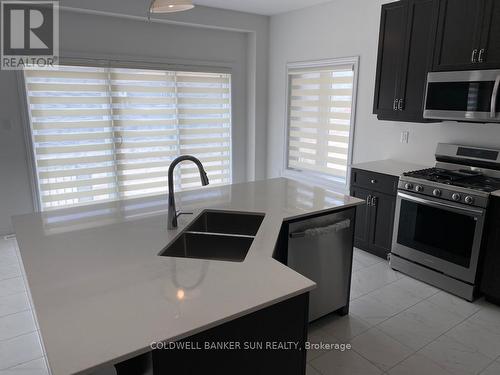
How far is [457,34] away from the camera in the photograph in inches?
117

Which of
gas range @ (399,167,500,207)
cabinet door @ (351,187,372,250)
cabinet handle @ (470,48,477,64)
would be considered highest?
cabinet handle @ (470,48,477,64)

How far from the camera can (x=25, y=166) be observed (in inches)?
160

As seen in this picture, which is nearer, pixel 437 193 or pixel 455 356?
pixel 455 356

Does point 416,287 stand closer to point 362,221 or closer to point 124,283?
point 362,221

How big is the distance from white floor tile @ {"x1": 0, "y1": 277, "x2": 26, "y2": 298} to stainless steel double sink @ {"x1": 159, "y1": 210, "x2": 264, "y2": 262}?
1.94 m

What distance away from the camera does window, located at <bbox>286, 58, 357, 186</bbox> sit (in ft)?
14.2

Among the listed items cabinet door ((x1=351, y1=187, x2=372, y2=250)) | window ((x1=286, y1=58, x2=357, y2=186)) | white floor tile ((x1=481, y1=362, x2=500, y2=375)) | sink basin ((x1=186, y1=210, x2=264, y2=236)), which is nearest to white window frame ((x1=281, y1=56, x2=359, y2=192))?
window ((x1=286, y1=58, x2=357, y2=186))

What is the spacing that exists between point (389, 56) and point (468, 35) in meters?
0.75

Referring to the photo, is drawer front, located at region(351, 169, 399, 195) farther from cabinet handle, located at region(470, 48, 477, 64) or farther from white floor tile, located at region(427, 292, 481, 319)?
cabinet handle, located at region(470, 48, 477, 64)

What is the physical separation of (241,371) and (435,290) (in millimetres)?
2340

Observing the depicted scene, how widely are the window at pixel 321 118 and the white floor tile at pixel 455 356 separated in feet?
8.00

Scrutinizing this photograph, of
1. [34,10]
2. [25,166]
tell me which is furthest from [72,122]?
[34,10]

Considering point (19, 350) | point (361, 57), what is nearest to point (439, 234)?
point (361, 57)

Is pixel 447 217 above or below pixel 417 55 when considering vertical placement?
below
